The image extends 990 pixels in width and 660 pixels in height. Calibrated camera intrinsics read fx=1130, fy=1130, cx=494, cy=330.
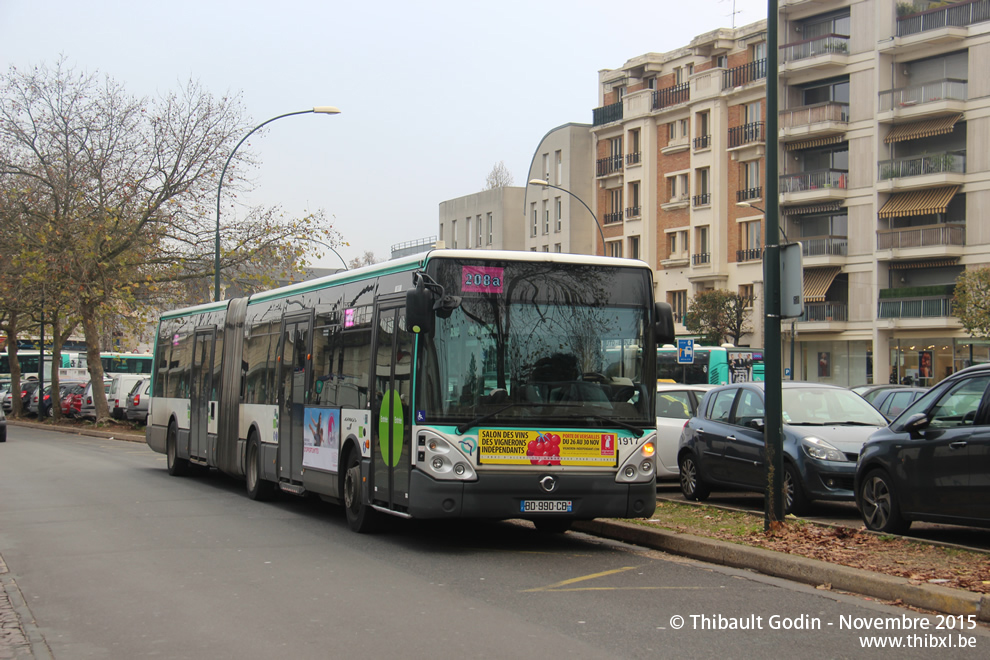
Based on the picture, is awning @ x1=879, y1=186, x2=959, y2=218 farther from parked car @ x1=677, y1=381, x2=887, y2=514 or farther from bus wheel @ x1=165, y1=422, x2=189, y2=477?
bus wheel @ x1=165, y1=422, x2=189, y2=477

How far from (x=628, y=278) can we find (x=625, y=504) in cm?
222

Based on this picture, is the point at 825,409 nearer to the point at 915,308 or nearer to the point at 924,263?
the point at 915,308

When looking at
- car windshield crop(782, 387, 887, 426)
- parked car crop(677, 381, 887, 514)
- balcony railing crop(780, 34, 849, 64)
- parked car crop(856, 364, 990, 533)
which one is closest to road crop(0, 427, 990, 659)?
Answer: parked car crop(856, 364, 990, 533)

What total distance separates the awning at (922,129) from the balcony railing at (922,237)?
4.17m

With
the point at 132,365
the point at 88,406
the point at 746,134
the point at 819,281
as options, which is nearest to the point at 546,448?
the point at 88,406

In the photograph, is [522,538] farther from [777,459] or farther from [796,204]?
[796,204]

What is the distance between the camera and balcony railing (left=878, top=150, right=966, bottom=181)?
1966 inches

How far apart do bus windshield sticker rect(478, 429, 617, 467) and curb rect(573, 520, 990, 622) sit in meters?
1.02

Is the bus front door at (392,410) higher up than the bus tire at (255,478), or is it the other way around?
the bus front door at (392,410)

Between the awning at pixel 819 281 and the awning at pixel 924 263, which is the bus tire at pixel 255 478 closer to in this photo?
the awning at pixel 924 263

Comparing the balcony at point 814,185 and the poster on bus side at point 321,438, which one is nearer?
the poster on bus side at point 321,438

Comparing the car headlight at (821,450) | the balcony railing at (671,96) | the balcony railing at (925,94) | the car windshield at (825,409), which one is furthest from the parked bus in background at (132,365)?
the car headlight at (821,450)

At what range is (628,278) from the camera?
1120 centimetres

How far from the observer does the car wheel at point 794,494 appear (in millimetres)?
13055
